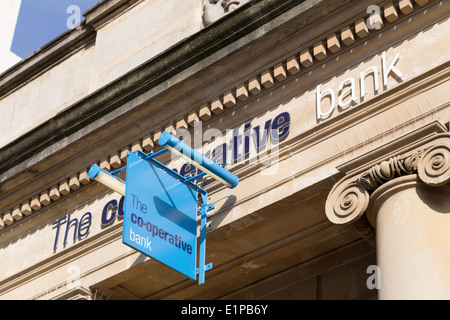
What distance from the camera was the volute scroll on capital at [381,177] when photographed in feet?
42.8

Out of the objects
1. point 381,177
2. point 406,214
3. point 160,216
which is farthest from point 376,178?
point 160,216

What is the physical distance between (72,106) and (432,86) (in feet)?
20.6

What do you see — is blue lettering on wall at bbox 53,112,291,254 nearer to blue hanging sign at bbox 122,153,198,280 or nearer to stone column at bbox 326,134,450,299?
blue hanging sign at bbox 122,153,198,280

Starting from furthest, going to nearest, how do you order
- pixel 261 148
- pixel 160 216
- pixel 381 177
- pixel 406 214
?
pixel 261 148 < pixel 160 216 < pixel 381 177 < pixel 406 214

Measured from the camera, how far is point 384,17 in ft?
48.4

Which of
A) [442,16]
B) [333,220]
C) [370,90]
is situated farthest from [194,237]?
[442,16]

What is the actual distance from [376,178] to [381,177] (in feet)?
0.25

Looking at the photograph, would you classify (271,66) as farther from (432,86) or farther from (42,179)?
(42,179)

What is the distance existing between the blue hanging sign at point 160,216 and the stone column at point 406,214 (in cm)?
193

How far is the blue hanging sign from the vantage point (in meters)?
14.0

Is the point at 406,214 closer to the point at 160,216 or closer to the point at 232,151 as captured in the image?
the point at 160,216

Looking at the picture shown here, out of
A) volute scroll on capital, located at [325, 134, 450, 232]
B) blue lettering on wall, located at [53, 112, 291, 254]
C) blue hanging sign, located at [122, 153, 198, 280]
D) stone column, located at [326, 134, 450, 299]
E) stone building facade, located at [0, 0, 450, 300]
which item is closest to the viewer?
stone column, located at [326, 134, 450, 299]

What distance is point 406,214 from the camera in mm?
13039

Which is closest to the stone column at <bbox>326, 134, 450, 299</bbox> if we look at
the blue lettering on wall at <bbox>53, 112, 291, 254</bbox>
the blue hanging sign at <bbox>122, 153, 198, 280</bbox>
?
the blue lettering on wall at <bbox>53, 112, 291, 254</bbox>
